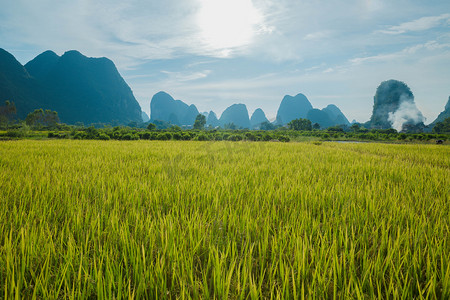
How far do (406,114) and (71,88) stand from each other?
203064 mm

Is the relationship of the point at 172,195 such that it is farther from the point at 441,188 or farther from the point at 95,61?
the point at 95,61

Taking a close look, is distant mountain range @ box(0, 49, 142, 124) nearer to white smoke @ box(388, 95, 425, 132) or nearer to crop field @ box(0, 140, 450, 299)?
crop field @ box(0, 140, 450, 299)

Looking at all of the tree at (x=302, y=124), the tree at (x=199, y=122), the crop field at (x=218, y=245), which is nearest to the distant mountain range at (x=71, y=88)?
the tree at (x=199, y=122)

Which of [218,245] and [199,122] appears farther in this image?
[199,122]

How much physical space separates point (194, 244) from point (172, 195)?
1.00 meters

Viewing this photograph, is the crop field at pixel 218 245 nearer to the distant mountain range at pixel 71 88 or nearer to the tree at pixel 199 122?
the tree at pixel 199 122

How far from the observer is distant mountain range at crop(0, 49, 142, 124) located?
102m

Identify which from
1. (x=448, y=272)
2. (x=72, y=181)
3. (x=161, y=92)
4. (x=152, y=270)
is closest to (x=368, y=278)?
(x=448, y=272)

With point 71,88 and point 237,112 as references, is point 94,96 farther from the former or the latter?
point 237,112

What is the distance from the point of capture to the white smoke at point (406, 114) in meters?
106

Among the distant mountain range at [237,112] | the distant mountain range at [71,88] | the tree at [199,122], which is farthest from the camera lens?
the distant mountain range at [237,112]

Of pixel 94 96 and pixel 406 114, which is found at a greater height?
pixel 94 96

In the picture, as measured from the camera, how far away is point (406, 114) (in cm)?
10800

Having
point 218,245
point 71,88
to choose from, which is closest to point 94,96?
point 71,88
